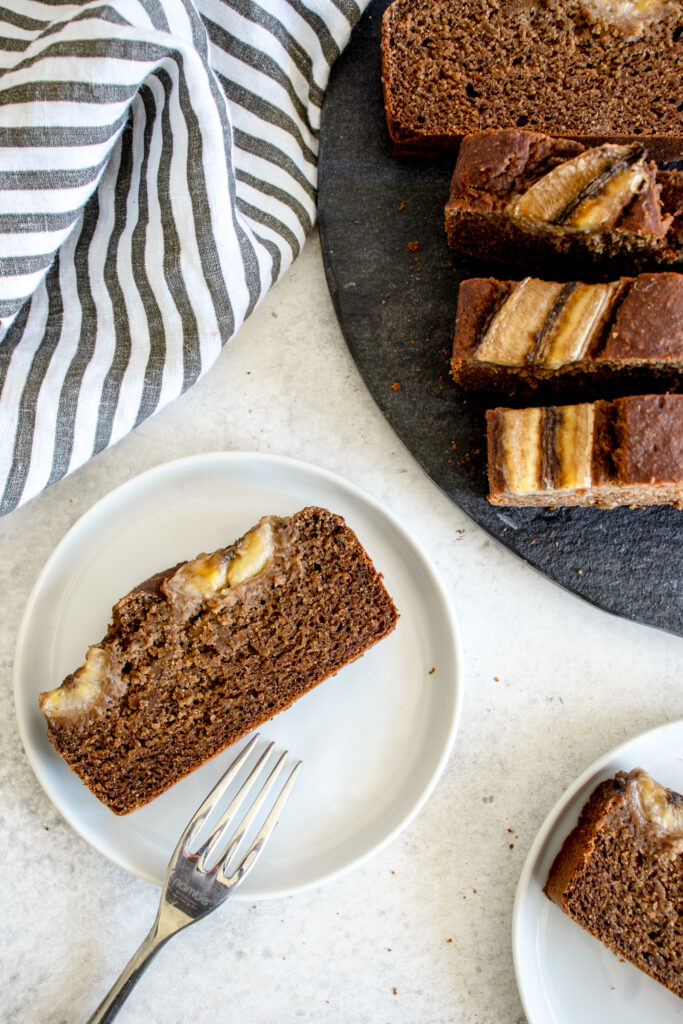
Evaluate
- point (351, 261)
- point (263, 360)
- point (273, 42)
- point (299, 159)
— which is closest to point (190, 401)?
point (263, 360)

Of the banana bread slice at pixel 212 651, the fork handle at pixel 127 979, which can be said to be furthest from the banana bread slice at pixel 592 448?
the fork handle at pixel 127 979

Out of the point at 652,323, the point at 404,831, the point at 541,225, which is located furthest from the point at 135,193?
the point at 404,831

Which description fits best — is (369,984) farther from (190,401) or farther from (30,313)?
(30,313)

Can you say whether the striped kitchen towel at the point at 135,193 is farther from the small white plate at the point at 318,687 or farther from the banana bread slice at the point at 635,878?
the banana bread slice at the point at 635,878


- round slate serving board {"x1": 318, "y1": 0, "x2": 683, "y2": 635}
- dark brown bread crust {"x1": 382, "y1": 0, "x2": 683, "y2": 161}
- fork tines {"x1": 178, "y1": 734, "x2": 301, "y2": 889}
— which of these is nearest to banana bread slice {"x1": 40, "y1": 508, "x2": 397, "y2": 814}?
fork tines {"x1": 178, "y1": 734, "x2": 301, "y2": 889}

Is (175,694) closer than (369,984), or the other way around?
(175,694)

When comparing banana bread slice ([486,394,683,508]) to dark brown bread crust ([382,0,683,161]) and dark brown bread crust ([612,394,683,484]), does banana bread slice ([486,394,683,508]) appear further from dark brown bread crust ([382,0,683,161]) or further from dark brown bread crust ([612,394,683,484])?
dark brown bread crust ([382,0,683,161])
